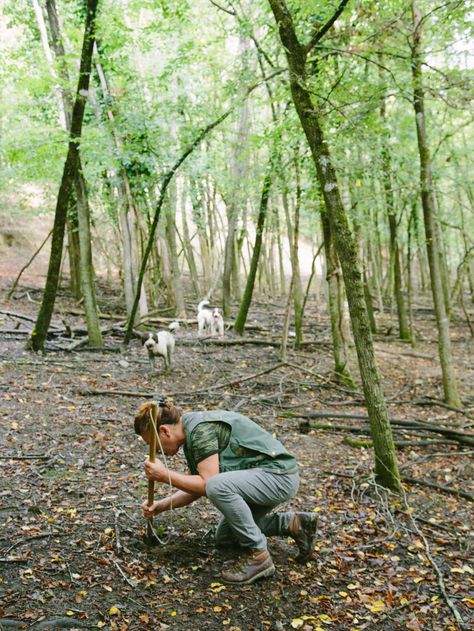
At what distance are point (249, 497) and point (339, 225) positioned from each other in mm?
2525

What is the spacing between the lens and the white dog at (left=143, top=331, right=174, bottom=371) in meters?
8.81

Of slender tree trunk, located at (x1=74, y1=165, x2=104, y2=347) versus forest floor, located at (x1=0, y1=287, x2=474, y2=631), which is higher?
slender tree trunk, located at (x1=74, y1=165, x2=104, y2=347)

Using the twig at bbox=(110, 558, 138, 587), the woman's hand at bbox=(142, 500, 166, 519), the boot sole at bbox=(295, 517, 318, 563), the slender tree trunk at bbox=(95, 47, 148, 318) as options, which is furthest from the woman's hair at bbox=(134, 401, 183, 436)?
the slender tree trunk at bbox=(95, 47, 148, 318)

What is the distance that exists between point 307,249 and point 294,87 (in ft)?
158

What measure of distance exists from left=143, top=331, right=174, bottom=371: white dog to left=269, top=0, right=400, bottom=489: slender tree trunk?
477 cm

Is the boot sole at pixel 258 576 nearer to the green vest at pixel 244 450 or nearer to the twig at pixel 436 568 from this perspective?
the green vest at pixel 244 450

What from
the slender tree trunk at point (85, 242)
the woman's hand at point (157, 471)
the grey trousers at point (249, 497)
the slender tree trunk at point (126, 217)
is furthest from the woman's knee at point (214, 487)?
the slender tree trunk at point (126, 217)

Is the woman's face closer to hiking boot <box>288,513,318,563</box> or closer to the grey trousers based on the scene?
the grey trousers

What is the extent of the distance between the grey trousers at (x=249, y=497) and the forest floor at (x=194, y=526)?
0.31 meters

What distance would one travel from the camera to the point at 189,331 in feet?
46.0

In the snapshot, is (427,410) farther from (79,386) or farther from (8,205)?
(8,205)

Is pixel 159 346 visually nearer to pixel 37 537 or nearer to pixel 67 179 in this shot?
pixel 67 179

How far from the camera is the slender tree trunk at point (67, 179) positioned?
8055 millimetres

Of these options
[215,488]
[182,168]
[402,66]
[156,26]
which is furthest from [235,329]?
[215,488]
